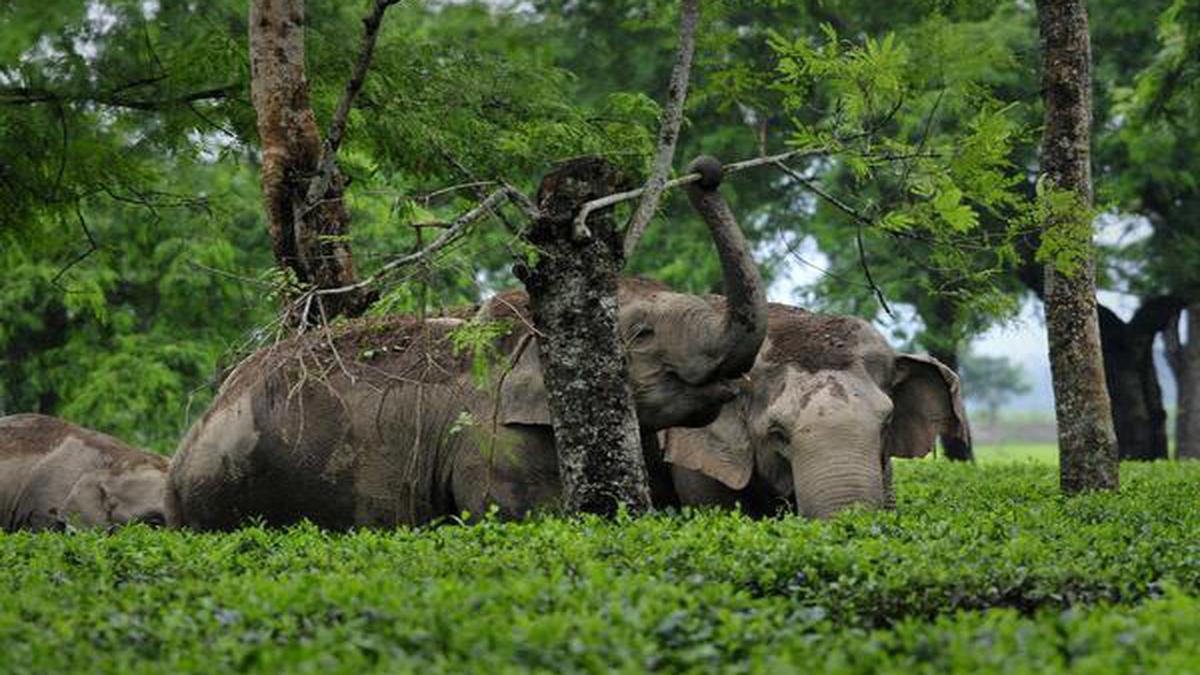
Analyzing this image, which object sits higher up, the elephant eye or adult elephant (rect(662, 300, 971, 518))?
the elephant eye

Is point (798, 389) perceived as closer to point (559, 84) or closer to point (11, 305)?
point (559, 84)

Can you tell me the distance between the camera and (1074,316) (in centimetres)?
1555

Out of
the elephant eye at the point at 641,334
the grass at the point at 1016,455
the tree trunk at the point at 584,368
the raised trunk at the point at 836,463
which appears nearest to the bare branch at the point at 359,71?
the tree trunk at the point at 584,368

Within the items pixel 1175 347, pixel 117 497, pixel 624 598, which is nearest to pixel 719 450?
pixel 624 598

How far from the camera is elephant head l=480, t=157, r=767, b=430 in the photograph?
38.5 feet

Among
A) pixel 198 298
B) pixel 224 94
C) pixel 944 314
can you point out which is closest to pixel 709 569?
pixel 224 94

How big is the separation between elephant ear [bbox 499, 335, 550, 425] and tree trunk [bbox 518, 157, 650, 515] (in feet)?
6.42

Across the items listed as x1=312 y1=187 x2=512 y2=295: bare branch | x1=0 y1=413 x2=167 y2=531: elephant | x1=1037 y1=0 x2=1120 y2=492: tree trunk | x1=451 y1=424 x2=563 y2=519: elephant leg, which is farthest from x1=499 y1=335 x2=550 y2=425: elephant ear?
x1=0 y1=413 x2=167 y2=531: elephant

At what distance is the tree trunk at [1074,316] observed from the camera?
15555 mm

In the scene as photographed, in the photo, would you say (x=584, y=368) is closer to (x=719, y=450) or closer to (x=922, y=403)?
(x=719, y=450)

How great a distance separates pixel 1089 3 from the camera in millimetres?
28938

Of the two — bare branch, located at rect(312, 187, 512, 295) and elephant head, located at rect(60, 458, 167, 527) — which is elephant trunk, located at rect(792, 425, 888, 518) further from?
elephant head, located at rect(60, 458, 167, 527)

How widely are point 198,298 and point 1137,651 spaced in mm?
22921

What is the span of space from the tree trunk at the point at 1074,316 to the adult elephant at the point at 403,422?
11.8 ft
